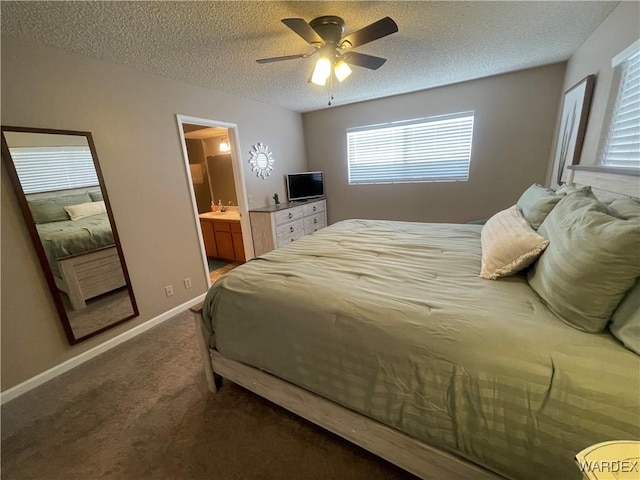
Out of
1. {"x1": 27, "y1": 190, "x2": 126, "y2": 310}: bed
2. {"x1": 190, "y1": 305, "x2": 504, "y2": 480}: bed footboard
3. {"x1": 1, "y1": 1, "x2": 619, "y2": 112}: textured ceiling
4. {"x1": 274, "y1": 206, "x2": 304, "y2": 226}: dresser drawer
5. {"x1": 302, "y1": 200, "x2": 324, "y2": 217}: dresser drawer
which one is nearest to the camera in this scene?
{"x1": 190, "y1": 305, "x2": 504, "y2": 480}: bed footboard

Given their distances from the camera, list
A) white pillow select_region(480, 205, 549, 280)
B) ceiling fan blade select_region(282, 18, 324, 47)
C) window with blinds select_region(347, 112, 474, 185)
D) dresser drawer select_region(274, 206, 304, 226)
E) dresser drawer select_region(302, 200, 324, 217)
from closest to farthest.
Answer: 1. white pillow select_region(480, 205, 549, 280)
2. ceiling fan blade select_region(282, 18, 324, 47)
3. window with blinds select_region(347, 112, 474, 185)
4. dresser drawer select_region(274, 206, 304, 226)
5. dresser drawer select_region(302, 200, 324, 217)

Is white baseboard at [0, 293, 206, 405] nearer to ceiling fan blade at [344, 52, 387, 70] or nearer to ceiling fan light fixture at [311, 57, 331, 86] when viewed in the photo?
ceiling fan light fixture at [311, 57, 331, 86]

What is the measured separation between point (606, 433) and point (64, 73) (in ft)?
11.3

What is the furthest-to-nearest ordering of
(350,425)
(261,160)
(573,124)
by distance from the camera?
1. (261,160)
2. (573,124)
3. (350,425)

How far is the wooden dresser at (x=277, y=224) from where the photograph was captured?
3.53m

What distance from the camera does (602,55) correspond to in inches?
75.8

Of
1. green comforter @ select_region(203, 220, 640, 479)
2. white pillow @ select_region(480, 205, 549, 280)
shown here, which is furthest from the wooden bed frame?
white pillow @ select_region(480, 205, 549, 280)

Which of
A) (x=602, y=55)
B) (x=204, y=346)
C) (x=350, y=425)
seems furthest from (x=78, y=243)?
(x=602, y=55)

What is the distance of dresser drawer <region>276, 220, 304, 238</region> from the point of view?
3637mm

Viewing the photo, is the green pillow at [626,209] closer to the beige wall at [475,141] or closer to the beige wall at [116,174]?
the beige wall at [475,141]

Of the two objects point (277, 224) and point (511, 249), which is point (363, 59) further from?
point (277, 224)

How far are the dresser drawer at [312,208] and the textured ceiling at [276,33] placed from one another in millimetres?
1799

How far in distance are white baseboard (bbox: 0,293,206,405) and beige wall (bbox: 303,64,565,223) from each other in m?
3.10

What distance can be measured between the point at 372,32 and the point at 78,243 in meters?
2.66
